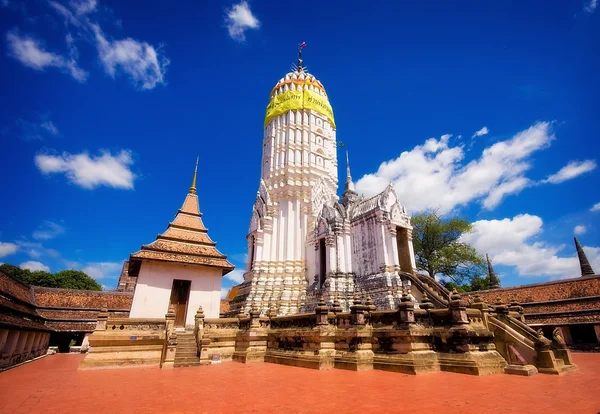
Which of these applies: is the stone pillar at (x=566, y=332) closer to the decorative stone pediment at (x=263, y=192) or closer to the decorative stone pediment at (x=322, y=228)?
the decorative stone pediment at (x=322, y=228)

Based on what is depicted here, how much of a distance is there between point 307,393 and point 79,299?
2458cm

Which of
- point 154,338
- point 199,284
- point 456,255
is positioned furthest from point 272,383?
point 456,255

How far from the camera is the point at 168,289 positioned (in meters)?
17.1

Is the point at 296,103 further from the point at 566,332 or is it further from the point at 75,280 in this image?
the point at 75,280

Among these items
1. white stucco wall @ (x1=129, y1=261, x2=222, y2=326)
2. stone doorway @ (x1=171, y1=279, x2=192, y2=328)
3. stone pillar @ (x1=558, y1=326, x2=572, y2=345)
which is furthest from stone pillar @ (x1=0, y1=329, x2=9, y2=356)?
stone pillar @ (x1=558, y1=326, x2=572, y2=345)

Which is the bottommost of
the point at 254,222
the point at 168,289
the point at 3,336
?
the point at 3,336

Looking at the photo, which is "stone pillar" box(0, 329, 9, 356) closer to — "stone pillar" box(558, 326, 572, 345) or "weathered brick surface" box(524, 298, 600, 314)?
"weathered brick surface" box(524, 298, 600, 314)

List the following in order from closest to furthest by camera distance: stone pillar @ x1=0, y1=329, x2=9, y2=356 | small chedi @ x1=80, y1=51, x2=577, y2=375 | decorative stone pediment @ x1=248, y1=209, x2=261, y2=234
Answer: small chedi @ x1=80, y1=51, x2=577, y2=375 → stone pillar @ x1=0, y1=329, x2=9, y2=356 → decorative stone pediment @ x1=248, y1=209, x2=261, y2=234

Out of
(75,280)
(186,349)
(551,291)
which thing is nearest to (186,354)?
(186,349)

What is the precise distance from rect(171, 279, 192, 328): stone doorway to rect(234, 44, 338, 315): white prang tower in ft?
18.1

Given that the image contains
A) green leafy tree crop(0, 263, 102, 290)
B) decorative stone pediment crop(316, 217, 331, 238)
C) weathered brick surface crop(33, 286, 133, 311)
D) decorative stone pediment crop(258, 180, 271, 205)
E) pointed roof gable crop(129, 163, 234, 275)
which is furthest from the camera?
green leafy tree crop(0, 263, 102, 290)

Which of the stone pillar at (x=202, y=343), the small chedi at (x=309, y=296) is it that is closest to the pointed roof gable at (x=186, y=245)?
the small chedi at (x=309, y=296)

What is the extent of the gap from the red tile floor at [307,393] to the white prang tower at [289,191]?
13.0 meters

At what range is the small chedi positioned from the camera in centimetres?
1023
